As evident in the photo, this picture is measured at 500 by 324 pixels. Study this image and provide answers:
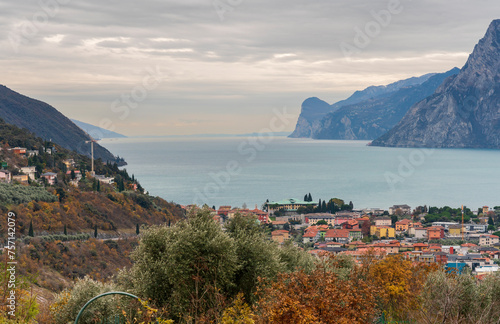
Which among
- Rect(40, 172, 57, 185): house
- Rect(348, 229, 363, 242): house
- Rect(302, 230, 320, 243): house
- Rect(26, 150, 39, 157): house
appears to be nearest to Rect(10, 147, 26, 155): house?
Rect(26, 150, 39, 157): house

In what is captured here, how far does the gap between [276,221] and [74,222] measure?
3398cm

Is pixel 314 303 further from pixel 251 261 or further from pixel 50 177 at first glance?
pixel 50 177

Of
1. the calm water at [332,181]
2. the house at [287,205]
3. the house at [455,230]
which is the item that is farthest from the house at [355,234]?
the calm water at [332,181]

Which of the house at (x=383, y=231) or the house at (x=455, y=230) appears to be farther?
the house at (x=455, y=230)

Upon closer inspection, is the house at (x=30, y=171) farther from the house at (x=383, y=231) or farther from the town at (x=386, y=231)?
the house at (x=383, y=231)

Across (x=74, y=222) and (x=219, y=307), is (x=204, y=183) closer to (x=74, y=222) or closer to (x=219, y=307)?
(x=74, y=222)

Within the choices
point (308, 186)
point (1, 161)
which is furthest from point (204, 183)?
point (1, 161)

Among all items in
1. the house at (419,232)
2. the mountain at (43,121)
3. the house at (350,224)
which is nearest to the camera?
the house at (419,232)

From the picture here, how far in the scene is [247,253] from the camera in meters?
12.3

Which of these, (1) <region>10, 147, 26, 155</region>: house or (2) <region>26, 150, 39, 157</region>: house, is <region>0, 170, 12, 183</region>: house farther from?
(2) <region>26, 150, 39, 157</region>: house

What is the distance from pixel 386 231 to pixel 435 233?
5.51 m

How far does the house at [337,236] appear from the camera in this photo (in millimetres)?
57625

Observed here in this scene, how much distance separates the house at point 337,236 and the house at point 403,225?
328 inches

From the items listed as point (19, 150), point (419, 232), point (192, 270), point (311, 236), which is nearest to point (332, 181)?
point (419, 232)
